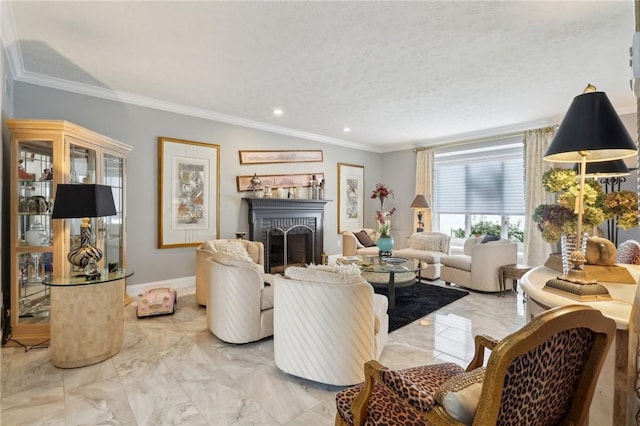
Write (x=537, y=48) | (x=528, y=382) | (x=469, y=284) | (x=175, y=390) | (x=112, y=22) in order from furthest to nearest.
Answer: (x=469, y=284) < (x=537, y=48) < (x=112, y=22) < (x=175, y=390) < (x=528, y=382)

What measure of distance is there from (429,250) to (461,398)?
524 centimetres

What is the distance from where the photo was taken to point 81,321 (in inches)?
97.3

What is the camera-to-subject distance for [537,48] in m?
2.89

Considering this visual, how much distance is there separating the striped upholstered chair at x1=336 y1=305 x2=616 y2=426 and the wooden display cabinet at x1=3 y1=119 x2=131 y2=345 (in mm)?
3396

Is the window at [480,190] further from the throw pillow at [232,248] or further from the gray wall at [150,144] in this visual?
the throw pillow at [232,248]

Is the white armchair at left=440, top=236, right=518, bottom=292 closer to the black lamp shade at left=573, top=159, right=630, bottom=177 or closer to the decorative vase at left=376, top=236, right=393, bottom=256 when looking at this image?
the decorative vase at left=376, top=236, right=393, bottom=256

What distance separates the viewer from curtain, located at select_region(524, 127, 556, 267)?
205 inches

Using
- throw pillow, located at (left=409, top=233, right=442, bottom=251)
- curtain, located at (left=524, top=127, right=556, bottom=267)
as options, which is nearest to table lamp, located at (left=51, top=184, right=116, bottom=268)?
throw pillow, located at (left=409, top=233, right=442, bottom=251)

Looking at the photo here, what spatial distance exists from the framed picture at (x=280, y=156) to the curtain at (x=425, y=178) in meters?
2.28

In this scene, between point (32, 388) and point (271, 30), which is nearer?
point (32, 388)

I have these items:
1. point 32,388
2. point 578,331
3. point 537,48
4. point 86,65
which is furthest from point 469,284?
point 86,65

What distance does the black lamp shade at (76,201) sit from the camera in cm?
250

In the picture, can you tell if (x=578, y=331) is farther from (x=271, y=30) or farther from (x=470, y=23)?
(x=271, y=30)

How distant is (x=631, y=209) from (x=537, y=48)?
2.19 meters
